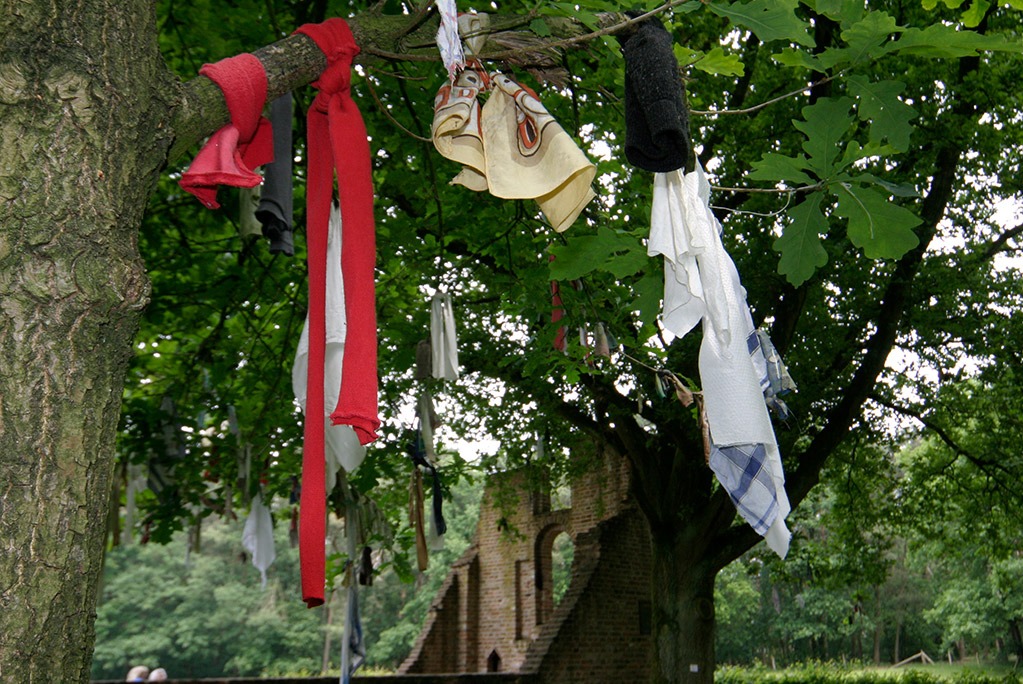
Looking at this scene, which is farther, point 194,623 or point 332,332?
point 194,623

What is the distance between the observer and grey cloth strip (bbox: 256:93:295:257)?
3.44 metres

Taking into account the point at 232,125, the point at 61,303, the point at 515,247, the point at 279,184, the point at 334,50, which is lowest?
the point at 61,303

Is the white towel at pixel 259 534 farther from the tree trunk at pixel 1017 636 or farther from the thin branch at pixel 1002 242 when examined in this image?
the tree trunk at pixel 1017 636

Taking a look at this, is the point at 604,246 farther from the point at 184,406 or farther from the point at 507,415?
the point at 507,415

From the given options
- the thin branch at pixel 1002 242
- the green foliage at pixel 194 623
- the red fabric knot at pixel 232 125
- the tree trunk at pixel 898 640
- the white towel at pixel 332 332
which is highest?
the thin branch at pixel 1002 242

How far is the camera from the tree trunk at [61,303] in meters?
1.75

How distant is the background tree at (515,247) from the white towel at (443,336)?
398mm

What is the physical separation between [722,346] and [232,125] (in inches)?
62.3

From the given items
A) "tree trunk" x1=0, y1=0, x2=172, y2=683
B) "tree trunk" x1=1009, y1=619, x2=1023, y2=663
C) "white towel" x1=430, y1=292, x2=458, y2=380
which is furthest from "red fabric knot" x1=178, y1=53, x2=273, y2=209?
"tree trunk" x1=1009, y1=619, x2=1023, y2=663

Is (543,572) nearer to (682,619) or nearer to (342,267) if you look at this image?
(682,619)

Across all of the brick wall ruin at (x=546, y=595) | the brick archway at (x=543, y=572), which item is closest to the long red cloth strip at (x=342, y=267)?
the brick wall ruin at (x=546, y=595)

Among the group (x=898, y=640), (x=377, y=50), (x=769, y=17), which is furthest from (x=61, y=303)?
(x=898, y=640)

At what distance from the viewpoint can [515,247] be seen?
6875 millimetres

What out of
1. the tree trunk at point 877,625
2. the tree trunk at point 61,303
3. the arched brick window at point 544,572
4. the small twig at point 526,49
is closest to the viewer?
the tree trunk at point 61,303
